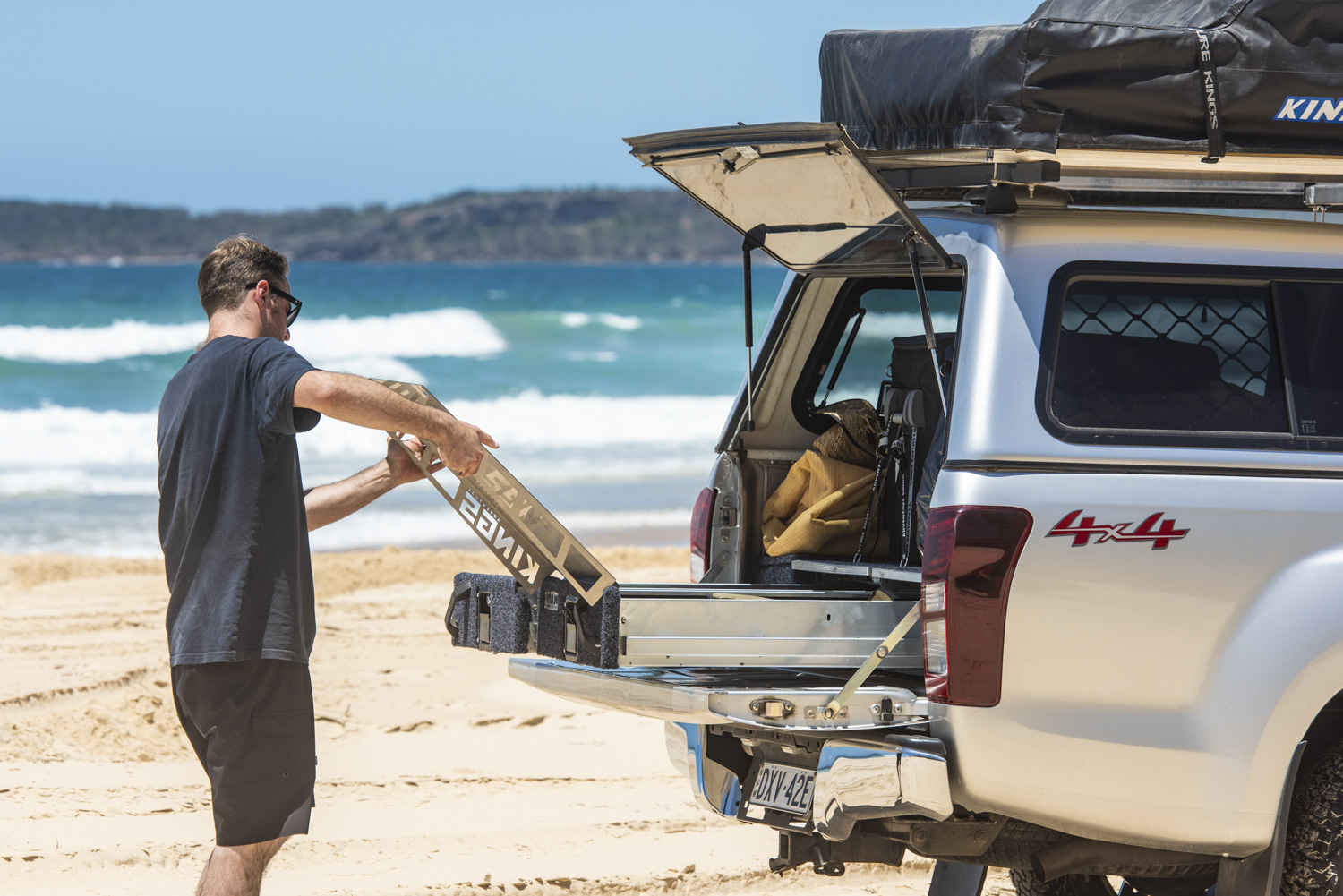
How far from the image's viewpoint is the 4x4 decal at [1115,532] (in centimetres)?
346

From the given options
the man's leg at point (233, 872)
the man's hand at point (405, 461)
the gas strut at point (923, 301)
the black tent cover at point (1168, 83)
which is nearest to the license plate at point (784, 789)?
the gas strut at point (923, 301)

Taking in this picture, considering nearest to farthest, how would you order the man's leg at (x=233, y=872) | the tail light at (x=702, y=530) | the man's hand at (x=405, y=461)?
the man's leg at (x=233, y=872)
the man's hand at (x=405, y=461)
the tail light at (x=702, y=530)

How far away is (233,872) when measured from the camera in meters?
4.04

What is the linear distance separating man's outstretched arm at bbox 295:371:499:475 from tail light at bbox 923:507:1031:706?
47.8 inches

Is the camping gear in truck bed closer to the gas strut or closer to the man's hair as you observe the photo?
the gas strut

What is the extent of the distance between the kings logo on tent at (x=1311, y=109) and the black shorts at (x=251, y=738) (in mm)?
2829

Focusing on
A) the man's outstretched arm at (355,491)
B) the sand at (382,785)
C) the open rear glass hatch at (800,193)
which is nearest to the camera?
the open rear glass hatch at (800,193)

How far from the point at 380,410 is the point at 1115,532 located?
5.80 ft

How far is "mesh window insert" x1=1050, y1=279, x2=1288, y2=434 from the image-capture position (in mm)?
3639

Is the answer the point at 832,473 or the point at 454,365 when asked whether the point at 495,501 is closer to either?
the point at 832,473

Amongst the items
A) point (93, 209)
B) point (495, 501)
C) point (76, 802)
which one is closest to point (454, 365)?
point (76, 802)

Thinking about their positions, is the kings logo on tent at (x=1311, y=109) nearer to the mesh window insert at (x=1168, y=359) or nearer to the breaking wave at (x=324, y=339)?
the mesh window insert at (x=1168, y=359)

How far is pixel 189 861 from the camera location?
18.0 feet

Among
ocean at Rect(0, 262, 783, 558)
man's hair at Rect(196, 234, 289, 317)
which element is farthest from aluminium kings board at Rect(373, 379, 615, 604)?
ocean at Rect(0, 262, 783, 558)
